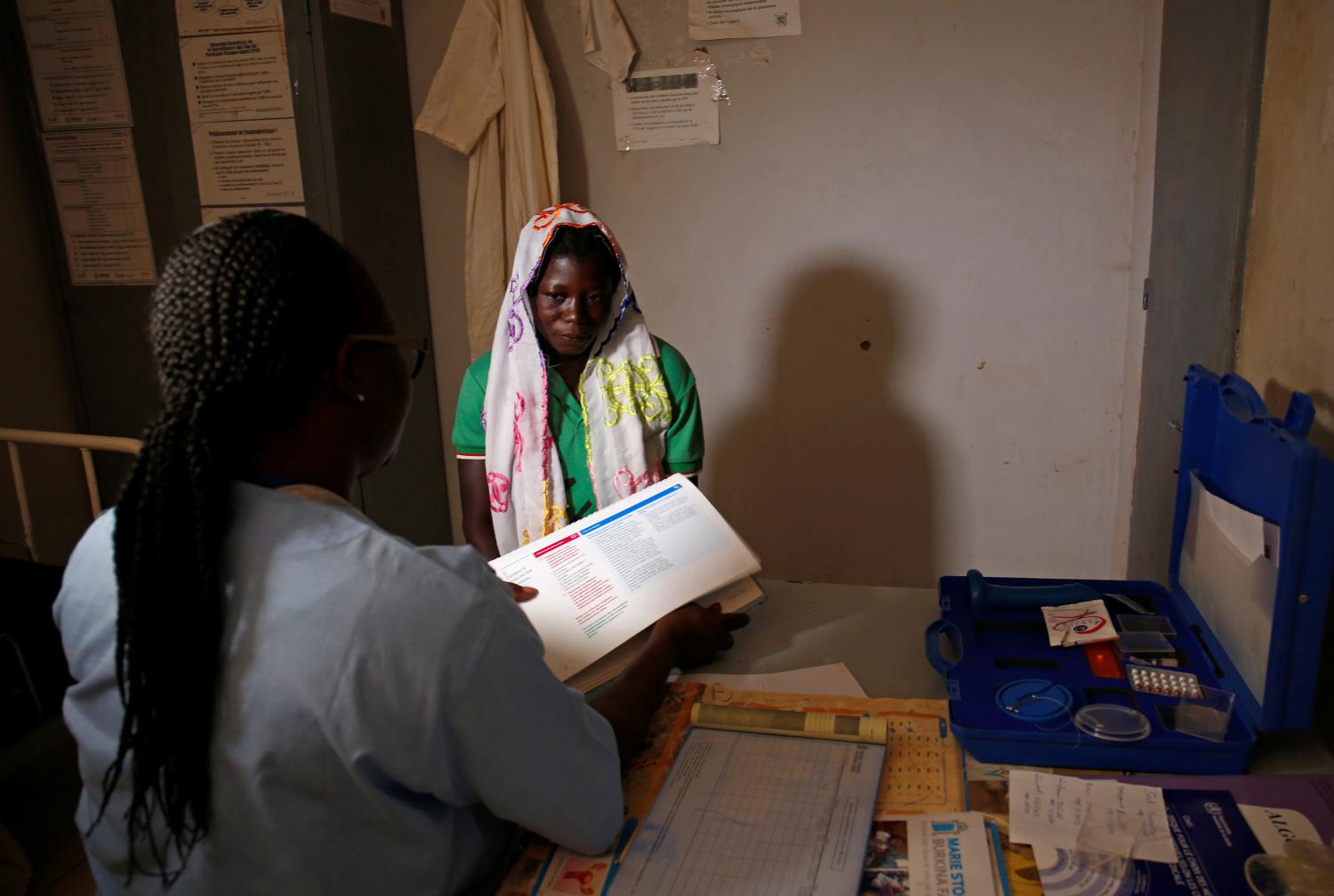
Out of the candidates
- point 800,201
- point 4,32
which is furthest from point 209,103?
point 800,201

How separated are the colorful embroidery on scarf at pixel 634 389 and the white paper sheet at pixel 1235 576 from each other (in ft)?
3.05

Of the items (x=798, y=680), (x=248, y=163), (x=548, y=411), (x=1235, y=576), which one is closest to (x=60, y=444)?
(x=248, y=163)

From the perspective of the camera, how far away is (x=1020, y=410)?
236 centimetres

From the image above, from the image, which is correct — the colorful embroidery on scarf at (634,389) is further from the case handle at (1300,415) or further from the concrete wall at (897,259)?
the case handle at (1300,415)

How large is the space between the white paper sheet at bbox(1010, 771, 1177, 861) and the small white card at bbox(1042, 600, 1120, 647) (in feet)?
0.84

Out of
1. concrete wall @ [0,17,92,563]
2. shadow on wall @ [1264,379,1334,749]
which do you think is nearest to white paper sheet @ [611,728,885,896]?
shadow on wall @ [1264,379,1334,749]

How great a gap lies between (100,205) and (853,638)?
2.53 metres

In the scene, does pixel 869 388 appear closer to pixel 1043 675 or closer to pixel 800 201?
pixel 800 201

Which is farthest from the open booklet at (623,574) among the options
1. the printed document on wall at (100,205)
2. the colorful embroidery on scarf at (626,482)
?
the printed document on wall at (100,205)

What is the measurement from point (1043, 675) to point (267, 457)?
0.93 meters

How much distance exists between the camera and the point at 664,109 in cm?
240

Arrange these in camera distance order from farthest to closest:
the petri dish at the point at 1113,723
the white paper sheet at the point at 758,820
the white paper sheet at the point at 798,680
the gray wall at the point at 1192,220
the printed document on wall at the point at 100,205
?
the printed document on wall at the point at 100,205
the gray wall at the point at 1192,220
the white paper sheet at the point at 798,680
the petri dish at the point at 1113,723
the white paper sheet at the point at 758,820

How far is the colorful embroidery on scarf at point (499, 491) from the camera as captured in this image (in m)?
1.73

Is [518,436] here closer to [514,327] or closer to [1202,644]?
[514,327]
